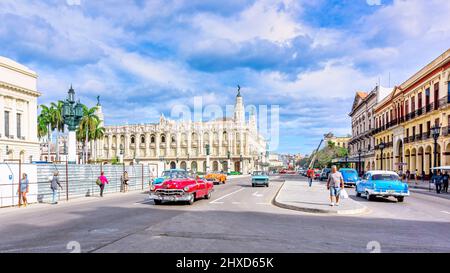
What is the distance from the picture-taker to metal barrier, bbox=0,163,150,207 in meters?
18.5

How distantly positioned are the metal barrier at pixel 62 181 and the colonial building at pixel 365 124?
153 feet

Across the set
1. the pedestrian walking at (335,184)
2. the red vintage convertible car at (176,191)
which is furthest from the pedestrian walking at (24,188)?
the pedestrian walking at (335,184)

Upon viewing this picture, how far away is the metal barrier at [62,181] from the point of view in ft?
60.6

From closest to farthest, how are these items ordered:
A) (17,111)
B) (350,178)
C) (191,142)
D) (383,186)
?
(383,186)
(350,178)
(17,111)
(191,142)

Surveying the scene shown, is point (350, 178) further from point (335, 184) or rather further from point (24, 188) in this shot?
point (24, 188)

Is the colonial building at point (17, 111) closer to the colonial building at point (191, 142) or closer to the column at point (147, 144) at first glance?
the colonial building at point (191, 142)

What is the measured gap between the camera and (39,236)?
9.64m

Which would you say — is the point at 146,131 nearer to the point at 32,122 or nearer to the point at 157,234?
the point at 32,122

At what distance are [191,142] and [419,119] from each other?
7733 cm

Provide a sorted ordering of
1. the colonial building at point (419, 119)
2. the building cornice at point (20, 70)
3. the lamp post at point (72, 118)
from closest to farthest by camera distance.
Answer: the lamp post at point (72, 118) < the colonial building at point (419, 119) < the building cornice at point (20, 70)

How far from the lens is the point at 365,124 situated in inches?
3142

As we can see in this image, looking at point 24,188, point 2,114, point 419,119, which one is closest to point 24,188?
point 24,188

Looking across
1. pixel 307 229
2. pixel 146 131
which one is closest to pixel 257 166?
pixel 146 131

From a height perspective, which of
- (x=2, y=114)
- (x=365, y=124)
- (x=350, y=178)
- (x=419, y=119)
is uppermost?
(x=2, y=114)
